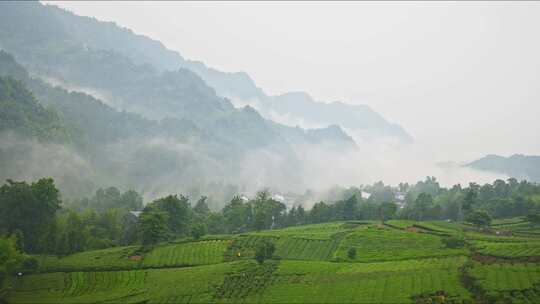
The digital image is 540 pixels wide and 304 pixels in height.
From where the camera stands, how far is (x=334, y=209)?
15050cm

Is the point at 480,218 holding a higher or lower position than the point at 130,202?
lower

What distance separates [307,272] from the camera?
259 ft

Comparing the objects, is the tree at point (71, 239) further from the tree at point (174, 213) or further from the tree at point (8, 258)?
the tree at point (174, 213)

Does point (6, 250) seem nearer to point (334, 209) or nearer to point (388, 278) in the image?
point (388, 278)

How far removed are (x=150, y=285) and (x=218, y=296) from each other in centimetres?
1435

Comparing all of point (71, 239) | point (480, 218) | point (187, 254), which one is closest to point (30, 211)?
point (71, 239)

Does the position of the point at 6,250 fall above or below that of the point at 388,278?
above

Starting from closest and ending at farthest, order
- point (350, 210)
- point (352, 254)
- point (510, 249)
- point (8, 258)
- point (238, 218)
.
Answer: point (8, 258)
point (510, 249)
point (352, 254)
point (238, 218)
point (350, 210)

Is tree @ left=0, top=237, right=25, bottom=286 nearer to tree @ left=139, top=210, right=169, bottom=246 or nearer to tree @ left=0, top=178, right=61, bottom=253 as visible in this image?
tree @ left=0, top=178, right=61, bottom=253

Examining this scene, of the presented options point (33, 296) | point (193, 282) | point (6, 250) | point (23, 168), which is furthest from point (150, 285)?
point (23, 168)

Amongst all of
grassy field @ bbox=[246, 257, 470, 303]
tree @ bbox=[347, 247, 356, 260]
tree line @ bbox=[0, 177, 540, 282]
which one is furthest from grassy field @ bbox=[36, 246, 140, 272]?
tree @ bbox=[347, 247, 356, 260]

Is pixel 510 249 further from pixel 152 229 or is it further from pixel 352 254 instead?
pixel 152 229

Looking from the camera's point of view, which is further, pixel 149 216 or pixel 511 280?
pixel 149 216

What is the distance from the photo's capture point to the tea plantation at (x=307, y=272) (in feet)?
217
